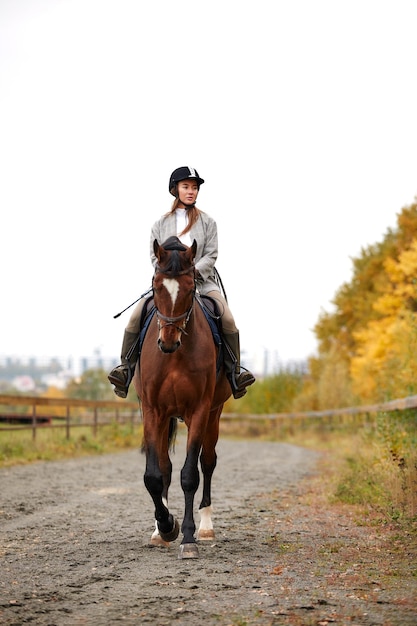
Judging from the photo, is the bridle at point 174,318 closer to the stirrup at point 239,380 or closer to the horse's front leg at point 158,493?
the horse's front leg at point 158,493

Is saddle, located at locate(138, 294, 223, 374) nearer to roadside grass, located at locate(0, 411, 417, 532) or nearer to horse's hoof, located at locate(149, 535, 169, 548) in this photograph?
horse's hoof, located at locate(149, 535, 169, 548)

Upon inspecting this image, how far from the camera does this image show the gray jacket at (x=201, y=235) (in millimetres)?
8188

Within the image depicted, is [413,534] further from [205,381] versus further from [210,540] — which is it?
[205,381]

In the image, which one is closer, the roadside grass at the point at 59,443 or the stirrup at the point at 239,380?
the stirrup at the point at 239,380

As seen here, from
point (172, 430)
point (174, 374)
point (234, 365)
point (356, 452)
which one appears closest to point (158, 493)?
point (174, 374)

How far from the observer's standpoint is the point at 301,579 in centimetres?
559

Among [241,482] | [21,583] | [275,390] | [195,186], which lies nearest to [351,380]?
[275,390]

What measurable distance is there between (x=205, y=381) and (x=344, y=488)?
13.2 feet

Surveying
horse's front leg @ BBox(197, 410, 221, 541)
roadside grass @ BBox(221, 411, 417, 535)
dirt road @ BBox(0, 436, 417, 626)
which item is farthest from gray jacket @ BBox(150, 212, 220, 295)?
roadside grass @ BBox(221, 411, 417, 535)

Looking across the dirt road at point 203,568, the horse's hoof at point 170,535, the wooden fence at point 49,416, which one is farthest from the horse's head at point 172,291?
the wooden fence at point 49,416

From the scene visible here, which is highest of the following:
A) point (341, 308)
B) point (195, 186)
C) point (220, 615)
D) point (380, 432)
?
point (341, 308)

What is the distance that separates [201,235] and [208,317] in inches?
32.1

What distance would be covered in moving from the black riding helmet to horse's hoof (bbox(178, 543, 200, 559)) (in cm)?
343

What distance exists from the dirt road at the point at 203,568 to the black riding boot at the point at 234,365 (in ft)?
4.59
